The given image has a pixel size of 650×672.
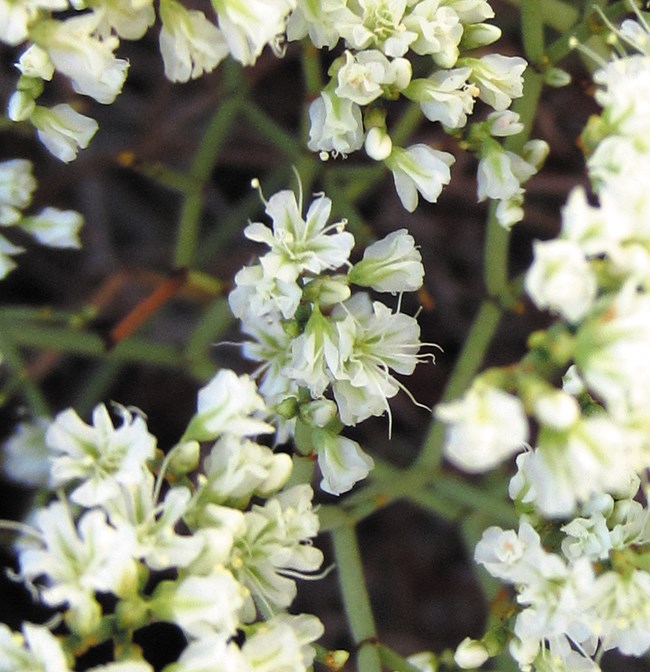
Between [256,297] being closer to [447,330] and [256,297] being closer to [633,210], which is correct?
[633,210]

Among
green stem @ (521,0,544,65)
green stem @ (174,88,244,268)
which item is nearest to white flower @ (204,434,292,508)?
green stem @ (174,88,244,268)

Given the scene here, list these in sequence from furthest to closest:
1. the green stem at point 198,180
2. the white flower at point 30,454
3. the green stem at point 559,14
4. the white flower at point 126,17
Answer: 1. the white flower at point 30,454
2. the green stem at point 198,180
3. the green stem at point 559,14
4. the white flower at point 126,17

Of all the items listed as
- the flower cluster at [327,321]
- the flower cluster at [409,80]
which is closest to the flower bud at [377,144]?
the flower cluster at [409,80]

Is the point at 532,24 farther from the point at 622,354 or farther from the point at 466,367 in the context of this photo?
the point at 622,354

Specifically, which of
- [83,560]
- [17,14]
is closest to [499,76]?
[17,14]

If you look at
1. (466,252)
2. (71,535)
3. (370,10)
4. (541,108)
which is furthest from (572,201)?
(466,252)

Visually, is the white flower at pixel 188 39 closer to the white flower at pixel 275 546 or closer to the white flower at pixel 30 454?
the white flower at pixel 275 546

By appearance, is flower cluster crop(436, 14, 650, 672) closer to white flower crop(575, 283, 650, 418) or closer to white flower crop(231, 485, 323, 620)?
white flower crop(575, 283, 650, 418)
